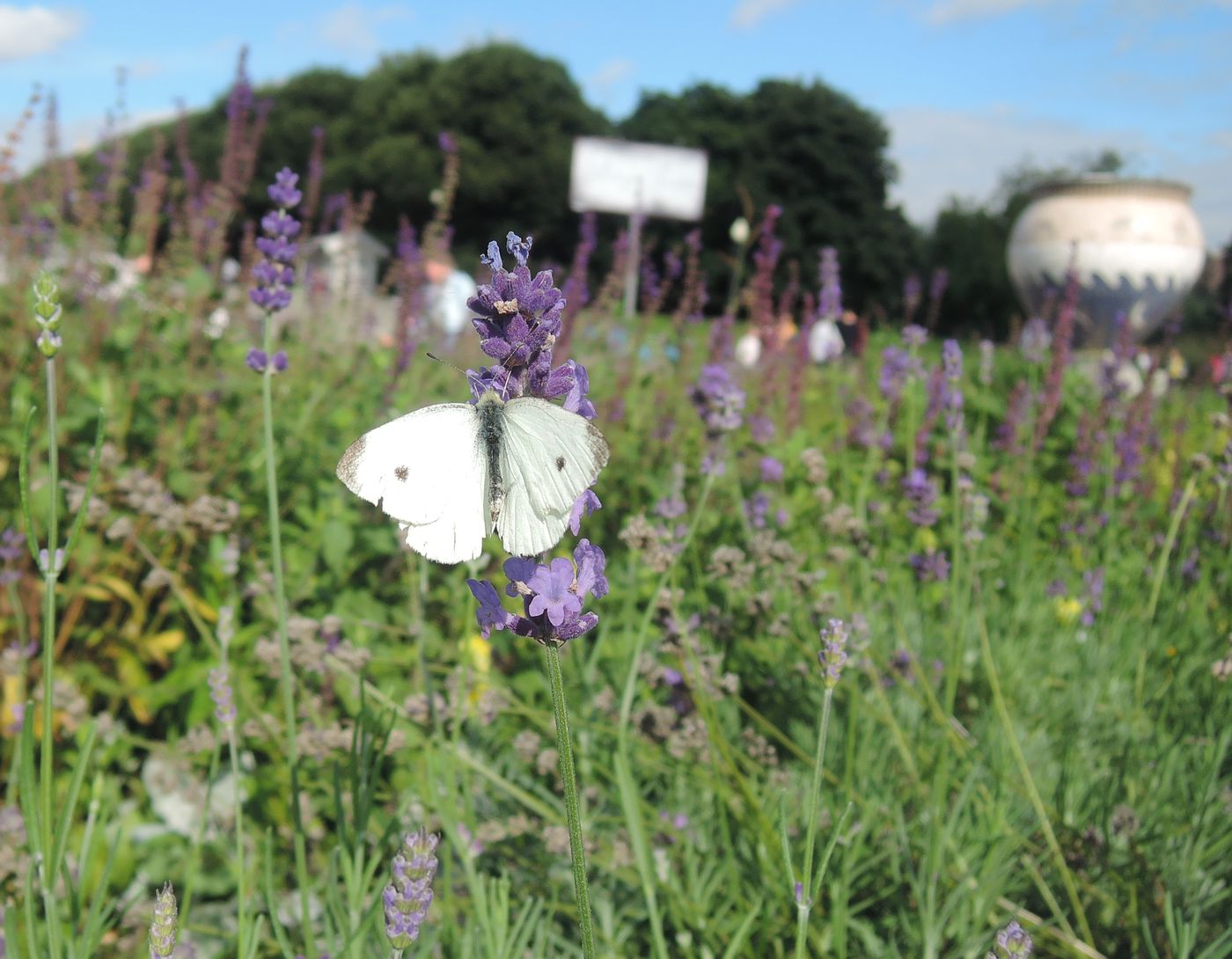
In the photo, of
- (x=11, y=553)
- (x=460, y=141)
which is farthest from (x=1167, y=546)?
(x=460, y=141)

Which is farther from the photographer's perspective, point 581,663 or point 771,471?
point 771,471

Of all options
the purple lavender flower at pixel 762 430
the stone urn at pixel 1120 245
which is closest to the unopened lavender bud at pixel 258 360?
the purple lavender flower at pixel 762 430

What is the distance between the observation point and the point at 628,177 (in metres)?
7.88

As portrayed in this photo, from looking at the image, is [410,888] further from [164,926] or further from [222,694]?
Answer: [222,694]

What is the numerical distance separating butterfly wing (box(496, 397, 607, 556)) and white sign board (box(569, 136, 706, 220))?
636 cm

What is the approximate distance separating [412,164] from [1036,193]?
28.4 metres

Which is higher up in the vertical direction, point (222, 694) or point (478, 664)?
point (222, 694)

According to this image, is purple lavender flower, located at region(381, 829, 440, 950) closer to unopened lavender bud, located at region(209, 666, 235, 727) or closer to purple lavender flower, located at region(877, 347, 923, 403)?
unopened lavender bud, located at region(209, 666, 235, 727)

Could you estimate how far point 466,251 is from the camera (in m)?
36.3

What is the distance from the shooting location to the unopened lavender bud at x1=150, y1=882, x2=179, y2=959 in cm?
88

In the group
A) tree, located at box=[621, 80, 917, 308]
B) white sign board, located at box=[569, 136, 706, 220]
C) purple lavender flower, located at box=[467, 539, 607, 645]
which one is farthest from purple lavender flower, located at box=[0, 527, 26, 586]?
tree, located at box=[621, 80, 917, 308]

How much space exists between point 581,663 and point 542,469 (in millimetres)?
1181

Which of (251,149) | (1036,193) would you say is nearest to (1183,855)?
(251,149)

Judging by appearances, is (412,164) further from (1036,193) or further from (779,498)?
(779,498)
